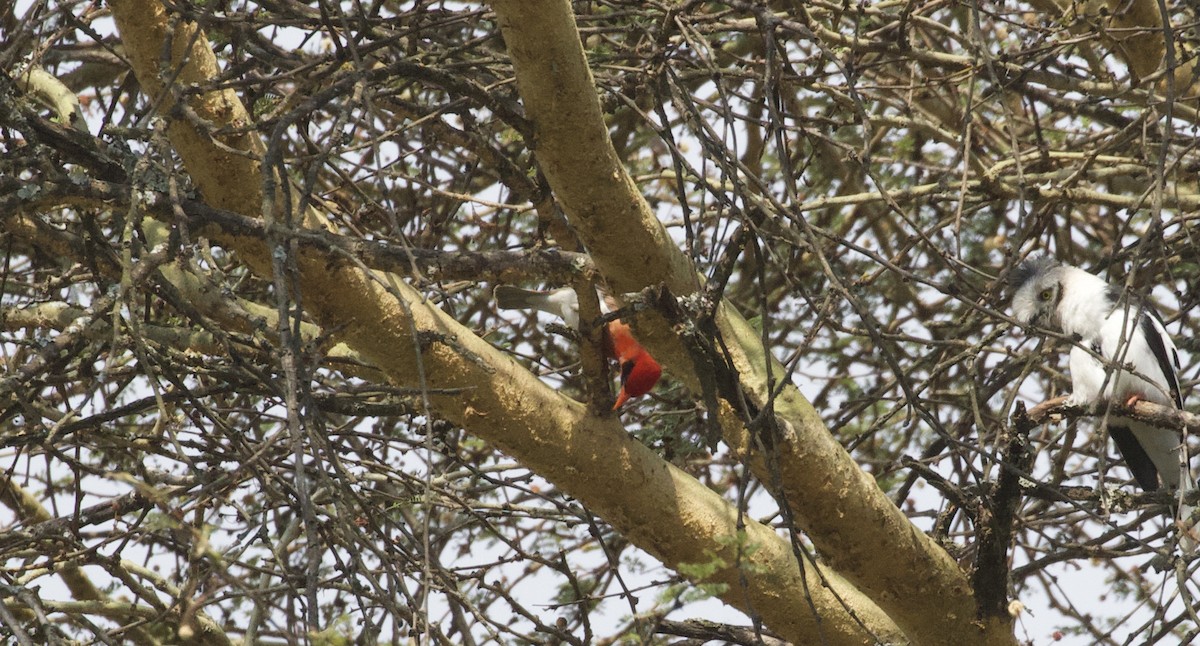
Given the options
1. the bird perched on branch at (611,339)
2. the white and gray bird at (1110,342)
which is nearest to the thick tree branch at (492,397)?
the bird perched on branch at (611,339)

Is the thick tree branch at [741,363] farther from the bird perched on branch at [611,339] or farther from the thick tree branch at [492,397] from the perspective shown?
the bird perched on branch at [611,339]

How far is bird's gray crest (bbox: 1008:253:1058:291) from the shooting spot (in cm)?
498

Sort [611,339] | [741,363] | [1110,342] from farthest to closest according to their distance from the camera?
[611,339], [1110,342], [741,363]

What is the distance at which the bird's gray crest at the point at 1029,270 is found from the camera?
498cm

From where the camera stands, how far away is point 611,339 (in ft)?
16.4

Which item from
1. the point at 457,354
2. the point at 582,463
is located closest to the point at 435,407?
the point at 457,354

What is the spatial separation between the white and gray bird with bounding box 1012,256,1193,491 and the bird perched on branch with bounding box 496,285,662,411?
5.36 ft

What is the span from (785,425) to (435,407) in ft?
3.18

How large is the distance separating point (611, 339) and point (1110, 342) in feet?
6.78

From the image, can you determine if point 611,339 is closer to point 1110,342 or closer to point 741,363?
point 741,363

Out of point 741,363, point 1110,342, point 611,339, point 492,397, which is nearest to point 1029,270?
point 1110,342

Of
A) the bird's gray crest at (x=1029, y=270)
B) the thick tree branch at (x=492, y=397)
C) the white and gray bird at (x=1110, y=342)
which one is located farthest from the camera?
the bird's gray crest at (x=1029, y=270)

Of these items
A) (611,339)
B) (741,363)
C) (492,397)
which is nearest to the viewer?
(492,397)

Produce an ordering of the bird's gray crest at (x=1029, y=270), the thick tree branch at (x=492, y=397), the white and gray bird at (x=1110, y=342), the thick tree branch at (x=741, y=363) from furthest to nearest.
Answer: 1. the bird's gray crest at (x=1029, y=270)
2. the white and gray bird at (x=1110, y=342)
3. the thick tree branch at (x=492, y=397)
4. the thick tree branch at (x=741, y=363)
